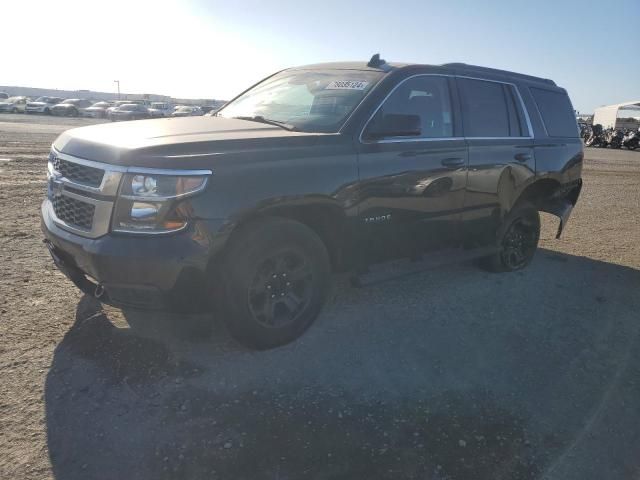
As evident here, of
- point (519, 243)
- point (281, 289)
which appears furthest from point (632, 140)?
point (281, 289)

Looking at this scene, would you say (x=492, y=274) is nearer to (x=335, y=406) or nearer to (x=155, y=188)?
(x=335, y=406)

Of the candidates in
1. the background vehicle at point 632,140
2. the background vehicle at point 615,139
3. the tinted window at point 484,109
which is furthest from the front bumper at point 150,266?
the background vehicle at point 615,139

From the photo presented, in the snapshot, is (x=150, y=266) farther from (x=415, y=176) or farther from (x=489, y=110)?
(x=489, y=110)

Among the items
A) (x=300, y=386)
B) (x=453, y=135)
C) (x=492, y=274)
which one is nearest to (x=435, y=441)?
(x=300, y=386)

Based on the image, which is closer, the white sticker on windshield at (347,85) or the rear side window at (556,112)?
the white sticker on windshield at (347,85)

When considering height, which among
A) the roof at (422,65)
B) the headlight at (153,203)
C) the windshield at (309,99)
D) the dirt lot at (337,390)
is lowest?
the dirt lot at (337,390)

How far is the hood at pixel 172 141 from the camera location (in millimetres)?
3166

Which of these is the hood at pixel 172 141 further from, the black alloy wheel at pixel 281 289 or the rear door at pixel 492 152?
the rear door at pixel 492 152

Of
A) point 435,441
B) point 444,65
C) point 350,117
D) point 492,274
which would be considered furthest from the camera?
point 492,274

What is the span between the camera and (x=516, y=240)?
6.00 metres

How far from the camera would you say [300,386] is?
3391 mm

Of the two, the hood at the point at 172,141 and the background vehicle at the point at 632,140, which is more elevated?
the hood at the point at 172,141

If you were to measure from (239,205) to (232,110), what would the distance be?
197 cm

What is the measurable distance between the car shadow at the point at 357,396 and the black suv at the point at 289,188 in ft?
1.55
